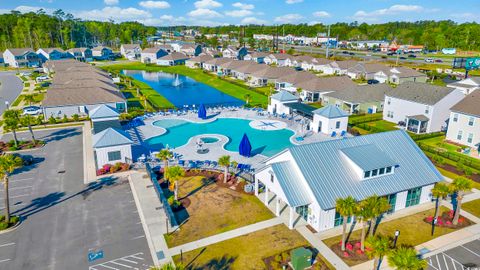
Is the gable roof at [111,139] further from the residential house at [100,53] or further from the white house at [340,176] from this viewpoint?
the residential house at [100,53]

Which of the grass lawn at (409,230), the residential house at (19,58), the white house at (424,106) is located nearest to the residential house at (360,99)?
the white house at (424,106)

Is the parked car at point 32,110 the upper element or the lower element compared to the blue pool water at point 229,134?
upper

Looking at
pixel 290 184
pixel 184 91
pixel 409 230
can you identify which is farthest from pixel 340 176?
pixel 184 91

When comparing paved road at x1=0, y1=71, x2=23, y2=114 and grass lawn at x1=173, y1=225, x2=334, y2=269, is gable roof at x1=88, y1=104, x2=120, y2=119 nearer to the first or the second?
paved road at x1=0, y1=71, x2=23, y2=114

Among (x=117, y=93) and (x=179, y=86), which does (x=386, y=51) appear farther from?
(x=117, y=93)

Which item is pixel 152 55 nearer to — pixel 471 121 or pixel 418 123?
pixel 418 123

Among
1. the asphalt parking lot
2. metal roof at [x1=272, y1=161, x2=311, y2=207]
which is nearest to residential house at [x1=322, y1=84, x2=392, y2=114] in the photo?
metal roof at [x1=272, y1=161, x2=311, y2=207]
